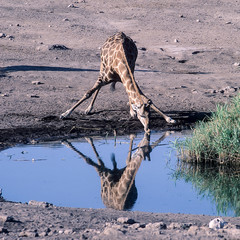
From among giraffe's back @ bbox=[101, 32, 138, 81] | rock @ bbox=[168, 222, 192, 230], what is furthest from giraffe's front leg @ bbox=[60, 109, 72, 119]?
rock @ bbox=[168, 222, 192, 230]

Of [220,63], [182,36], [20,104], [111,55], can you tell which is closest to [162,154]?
[111,55]

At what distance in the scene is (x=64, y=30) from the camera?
18.4 m

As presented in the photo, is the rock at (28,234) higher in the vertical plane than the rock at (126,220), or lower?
lower

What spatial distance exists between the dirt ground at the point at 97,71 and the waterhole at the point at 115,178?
1.97 feet

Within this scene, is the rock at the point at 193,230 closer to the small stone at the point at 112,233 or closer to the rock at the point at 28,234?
the small stone at the point at 112,233

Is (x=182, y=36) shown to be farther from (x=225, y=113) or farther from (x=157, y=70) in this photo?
(x=225, y=113)

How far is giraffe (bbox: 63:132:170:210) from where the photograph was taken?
644cm

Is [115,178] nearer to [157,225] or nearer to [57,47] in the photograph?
[157,225]

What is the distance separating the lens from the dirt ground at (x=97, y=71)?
5.30 m

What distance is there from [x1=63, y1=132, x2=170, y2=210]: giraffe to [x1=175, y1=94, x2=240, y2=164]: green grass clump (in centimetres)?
62

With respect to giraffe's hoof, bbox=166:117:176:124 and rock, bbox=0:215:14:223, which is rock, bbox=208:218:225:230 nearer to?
rock, bbox=0:215:14:223

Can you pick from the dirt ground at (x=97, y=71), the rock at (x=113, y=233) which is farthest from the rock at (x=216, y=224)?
the rock at (x=113, y=233)

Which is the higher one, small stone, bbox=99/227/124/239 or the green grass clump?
small stone, bbox=99/227/124/239

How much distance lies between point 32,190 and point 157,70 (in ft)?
28.2
